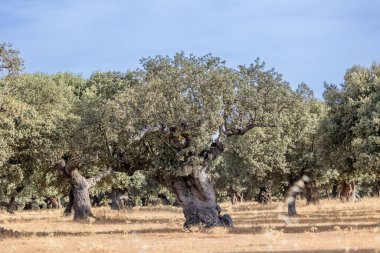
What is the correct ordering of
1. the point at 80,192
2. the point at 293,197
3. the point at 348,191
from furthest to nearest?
the point at 348,191
the point at 293,197
the point at 80,192

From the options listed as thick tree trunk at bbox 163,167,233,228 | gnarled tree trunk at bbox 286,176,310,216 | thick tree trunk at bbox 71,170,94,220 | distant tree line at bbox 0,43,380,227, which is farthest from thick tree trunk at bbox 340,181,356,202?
thick tree trunk at bbox 163,167,233,228

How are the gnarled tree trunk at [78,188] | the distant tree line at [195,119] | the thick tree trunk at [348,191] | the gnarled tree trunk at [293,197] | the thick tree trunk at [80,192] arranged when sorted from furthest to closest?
the thick tree trunk at [348,191] < the gnarled tree trunk at [293,197] < the thick tree trunk at [80,192] < the gnarled tree trunk at [78,188] < the distant tree line at [195,119]

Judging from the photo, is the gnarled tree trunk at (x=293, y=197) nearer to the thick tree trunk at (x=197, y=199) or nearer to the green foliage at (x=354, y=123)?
the green foliage at (x=354, y=123)

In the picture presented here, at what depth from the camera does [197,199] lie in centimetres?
3322

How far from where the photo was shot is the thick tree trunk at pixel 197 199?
32588 mm

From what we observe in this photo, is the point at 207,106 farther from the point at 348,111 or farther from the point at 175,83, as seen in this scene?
the point at 348,111

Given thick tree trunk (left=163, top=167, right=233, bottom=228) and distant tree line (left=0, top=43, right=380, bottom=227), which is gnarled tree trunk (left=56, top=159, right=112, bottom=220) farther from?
thick tree trunk (left=163, top=167, right=233, bottom=228)

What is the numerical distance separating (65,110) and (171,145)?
20.1 meters

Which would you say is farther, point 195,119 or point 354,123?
point 354,123

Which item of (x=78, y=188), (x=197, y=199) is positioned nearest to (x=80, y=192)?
(x=78, y=188)

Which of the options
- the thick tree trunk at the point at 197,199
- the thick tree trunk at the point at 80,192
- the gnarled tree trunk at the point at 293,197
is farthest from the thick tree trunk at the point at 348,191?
the thick tree trunk at the point at 197,199

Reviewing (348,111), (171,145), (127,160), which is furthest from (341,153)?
(127,160)

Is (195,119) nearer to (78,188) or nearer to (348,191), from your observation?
(78,188)

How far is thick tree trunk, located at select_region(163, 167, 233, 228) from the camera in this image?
32.6 m
